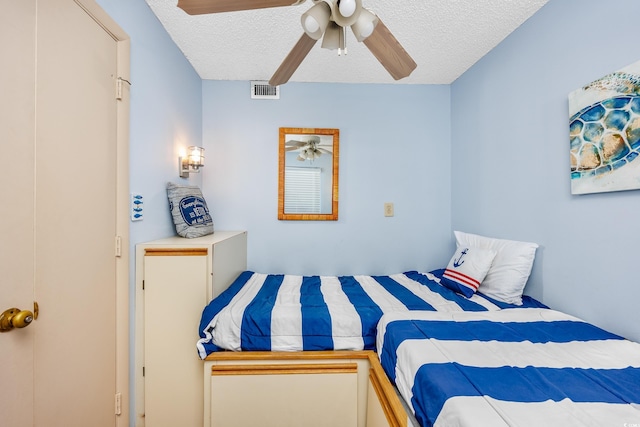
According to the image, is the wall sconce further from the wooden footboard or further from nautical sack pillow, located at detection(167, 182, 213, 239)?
the wooden footboard

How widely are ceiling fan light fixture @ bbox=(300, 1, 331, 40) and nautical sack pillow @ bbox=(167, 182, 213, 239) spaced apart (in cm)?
137

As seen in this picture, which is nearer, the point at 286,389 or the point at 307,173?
the point at 286,389

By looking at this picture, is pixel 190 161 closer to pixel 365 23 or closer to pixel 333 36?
pixel 333 36

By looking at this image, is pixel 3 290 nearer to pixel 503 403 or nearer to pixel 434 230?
pixel 503 403

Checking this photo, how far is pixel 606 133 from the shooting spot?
123 centimetres

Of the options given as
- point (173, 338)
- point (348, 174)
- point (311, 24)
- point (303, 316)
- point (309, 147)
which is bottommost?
point (173, 338)

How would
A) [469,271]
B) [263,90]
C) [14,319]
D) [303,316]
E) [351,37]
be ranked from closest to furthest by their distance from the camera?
[14,319] → [303,316] → [469,271] → [351,37] → [263,90]

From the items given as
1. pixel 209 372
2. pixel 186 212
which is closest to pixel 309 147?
pixel 186 212

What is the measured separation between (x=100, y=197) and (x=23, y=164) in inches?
14.7

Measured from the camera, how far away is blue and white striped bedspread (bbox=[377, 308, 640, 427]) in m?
0.71

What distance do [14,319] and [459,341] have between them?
1.60m

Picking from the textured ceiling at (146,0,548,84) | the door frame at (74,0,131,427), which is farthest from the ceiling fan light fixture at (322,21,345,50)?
the door frame at (74,0,131,427)

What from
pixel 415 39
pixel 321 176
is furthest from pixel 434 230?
pixel 415 39

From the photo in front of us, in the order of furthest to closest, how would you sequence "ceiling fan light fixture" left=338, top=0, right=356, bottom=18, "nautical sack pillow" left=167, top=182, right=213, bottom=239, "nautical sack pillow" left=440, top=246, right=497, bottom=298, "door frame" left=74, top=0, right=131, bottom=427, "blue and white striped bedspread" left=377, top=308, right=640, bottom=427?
"nautical sack pillow" left=167, top=182, right=213, bottom=239, "nautical sack pillow" left=440, top=246, right=497, bottom=298, "door frame" left=74, top=0, right=131, bottom=427, "ceiling fan light fixture" left=338, top=0, right=356, bottom=18, "blue and white striped bedspread" left=377, top=308, right=640, bottom=427
